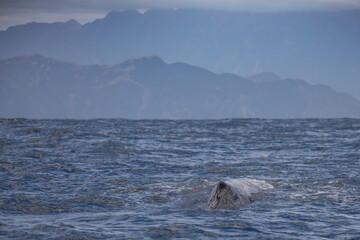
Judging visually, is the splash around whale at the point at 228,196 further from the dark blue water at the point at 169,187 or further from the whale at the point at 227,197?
the dark blue water at the point at 169,187

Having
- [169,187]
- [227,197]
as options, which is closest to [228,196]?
[227,197]

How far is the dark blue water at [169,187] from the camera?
35.6ft

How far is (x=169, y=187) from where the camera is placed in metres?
16.3

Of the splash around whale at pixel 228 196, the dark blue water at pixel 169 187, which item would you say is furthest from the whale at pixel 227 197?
the dark blue water at pixel 169 187

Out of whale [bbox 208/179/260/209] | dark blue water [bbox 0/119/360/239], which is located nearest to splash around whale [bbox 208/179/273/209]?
whale [bbox 208/179/260/209]

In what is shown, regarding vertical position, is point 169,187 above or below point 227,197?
below

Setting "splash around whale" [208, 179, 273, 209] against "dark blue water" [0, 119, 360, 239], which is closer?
"dark blue water" [0, 119, 360, 239]

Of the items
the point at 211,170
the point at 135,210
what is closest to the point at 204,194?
the point at 135,210

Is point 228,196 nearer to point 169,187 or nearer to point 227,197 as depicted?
point 227,197

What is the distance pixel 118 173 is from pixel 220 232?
30.5ft

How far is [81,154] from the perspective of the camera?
24047 mm

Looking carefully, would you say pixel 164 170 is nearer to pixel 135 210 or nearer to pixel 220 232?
pixel 135 210

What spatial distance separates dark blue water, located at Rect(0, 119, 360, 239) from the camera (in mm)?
10844

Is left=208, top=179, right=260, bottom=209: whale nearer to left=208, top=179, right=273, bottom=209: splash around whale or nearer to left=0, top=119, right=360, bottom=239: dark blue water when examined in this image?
left=208, top=179, right=273, bottom=209: splash around whale
